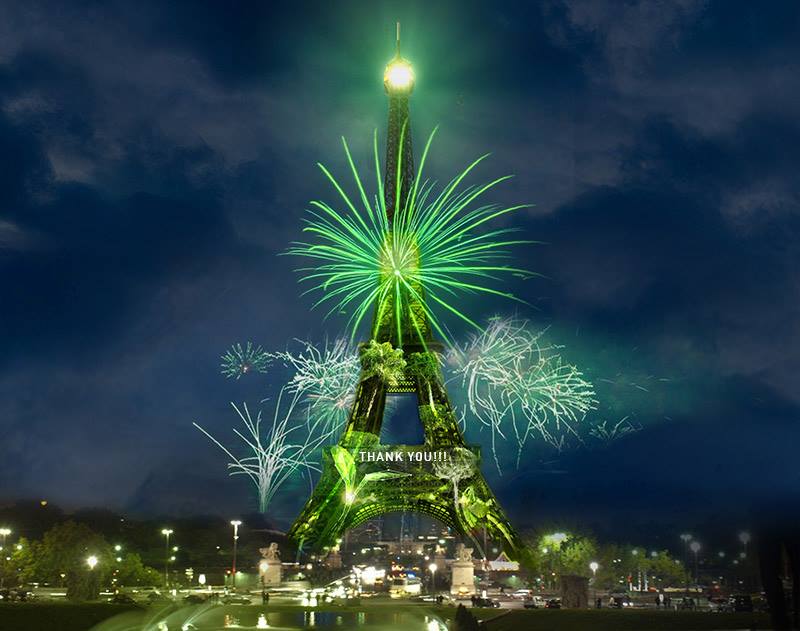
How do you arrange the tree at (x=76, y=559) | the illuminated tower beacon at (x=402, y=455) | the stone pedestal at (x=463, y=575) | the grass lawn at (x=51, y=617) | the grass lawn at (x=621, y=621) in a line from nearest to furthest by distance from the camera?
the grass lawn at (x=51, y=617) < the grass lawn at (x=621, y=621) < the tree at (x=76, y=559) < the stone pedestal at (x=463, y=575) < the illuminated tower beacon at (x=402, y=455)

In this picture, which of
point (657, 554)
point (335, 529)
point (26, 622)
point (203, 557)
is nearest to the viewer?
point (26, 622)

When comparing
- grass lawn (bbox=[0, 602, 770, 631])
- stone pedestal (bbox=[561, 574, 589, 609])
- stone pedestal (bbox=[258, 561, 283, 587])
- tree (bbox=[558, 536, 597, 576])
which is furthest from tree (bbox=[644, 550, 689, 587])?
grass lawn (bbox=[0, 602, 770, 631])

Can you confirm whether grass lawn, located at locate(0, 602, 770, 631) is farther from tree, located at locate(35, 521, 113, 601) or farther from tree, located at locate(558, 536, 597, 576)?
tree, located at locate(558, 536, 597, 576)

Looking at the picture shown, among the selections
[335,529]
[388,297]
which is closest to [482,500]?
[335,529]

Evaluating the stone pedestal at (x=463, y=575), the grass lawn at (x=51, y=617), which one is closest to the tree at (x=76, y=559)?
the grass lawn at (x=51, y=617)

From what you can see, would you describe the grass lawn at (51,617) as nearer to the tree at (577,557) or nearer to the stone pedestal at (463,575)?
the stone pedestal at (463,575)

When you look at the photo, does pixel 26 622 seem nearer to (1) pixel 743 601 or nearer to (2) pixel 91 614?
(2) pixel 91 614

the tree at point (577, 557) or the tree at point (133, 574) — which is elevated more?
the tree at point (577, 557)
